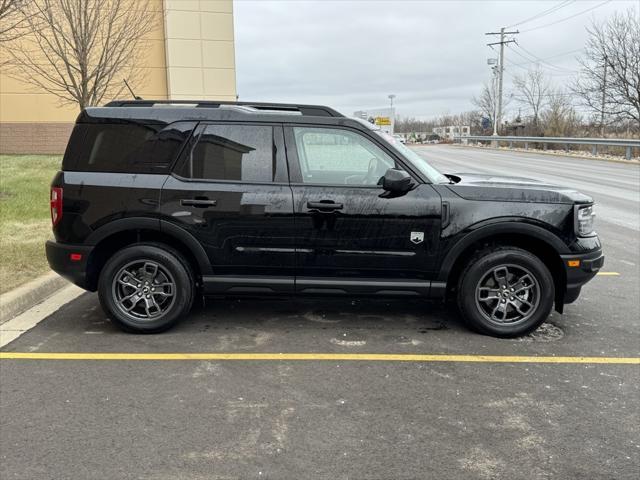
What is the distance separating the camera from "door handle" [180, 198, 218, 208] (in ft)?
15.6

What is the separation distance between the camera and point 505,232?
4.73m

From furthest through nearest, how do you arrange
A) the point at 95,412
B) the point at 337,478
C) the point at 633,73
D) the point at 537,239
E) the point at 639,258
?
the point at 633,73
the point at 639,258
the point at 537,239
the point at 95,412
the point at 337,478

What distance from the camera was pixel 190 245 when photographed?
4.82 meters

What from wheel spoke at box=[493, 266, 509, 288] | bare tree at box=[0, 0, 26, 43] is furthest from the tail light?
bare tree at box=[0, 0, 26, 43]

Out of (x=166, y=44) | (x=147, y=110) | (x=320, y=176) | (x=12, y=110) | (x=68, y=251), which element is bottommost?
(x=68, y=251)

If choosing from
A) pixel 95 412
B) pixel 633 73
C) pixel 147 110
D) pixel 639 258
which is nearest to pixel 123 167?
pixel 147 110

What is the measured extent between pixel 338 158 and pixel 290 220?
2.33ft

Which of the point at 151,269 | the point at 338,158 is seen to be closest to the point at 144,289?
the point at 151,269

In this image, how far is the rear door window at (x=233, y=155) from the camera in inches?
190

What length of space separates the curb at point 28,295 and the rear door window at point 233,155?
6.88 ft

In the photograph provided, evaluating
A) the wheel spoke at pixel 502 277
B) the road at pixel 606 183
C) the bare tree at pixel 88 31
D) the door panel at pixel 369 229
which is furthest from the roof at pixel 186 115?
the bare tree at pixel 88 31

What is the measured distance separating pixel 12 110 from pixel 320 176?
22455mm

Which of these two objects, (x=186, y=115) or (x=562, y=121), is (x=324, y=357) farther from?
(x=562, y=121)

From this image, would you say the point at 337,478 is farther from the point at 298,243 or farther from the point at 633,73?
the point at 633,73
